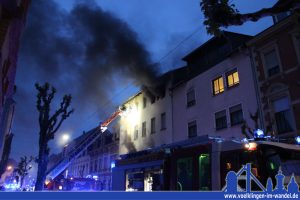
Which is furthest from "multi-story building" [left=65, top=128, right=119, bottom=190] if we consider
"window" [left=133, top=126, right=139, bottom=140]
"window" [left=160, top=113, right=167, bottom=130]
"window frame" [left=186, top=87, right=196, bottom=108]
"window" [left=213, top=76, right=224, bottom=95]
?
"window" [left=213, top=76, right=224, bottom=95]

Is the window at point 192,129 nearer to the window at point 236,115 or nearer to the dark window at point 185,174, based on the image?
the window at point 236,115

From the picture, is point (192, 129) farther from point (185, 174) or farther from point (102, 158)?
point (102, 158)

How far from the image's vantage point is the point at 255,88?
16.9 metres

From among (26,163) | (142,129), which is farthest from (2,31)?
(26,163)

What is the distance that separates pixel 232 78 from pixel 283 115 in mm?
4616

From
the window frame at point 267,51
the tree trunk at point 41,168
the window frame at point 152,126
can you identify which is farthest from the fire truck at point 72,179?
the window frame at point 267,51

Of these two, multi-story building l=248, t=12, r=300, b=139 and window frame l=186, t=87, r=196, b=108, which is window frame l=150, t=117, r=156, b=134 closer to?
window frame l=186, t=87, r=196, b=108

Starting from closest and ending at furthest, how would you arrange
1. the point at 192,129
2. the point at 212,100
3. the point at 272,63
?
the point at 272,63, the point at 212,100, the point at 192,129

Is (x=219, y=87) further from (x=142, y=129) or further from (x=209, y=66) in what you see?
(x=142, y=129)

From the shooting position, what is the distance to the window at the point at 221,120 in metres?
18.9

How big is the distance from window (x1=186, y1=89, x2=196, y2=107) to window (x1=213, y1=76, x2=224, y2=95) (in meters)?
2.49

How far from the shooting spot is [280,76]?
51.3ft

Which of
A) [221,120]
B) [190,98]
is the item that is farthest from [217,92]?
[190,98]

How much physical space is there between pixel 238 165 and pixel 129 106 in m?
26.3
